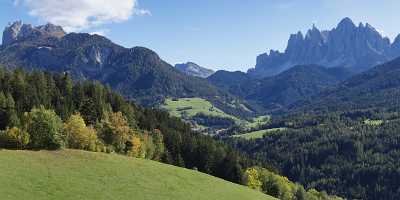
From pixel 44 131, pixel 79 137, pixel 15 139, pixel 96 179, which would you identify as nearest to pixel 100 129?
pixel 79 137

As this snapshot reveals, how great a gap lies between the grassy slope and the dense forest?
26.5 ft

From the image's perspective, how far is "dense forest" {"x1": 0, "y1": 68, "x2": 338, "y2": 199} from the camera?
346 feet

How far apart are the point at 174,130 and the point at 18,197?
103 meters

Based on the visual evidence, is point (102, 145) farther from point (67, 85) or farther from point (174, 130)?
point (174, 130)

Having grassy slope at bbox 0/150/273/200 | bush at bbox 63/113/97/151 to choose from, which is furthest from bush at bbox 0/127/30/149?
bush at bbox 63/113/97/151

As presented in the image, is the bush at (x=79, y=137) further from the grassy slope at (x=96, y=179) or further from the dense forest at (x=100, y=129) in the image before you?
the grassy slope at (x=96, y=179)

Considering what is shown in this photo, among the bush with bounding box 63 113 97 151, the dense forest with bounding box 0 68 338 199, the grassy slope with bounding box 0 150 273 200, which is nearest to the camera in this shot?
the grassy slope with bounding box 0 150 273 200

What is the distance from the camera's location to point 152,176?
3939 inches

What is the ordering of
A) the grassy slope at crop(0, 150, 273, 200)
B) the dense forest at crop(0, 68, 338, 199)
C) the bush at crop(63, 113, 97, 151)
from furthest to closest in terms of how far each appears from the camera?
the bush at crop(63, 113, 97, 151)
the dense forest at crop(0, 68, 338, 199)
the grassy slope at crop(0, 150, 273, 200)

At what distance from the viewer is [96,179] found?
3501 inches

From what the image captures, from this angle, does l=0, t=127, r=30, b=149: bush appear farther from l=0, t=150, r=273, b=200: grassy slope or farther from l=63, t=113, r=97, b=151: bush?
l=63, t=113, r=97, b=151: bush

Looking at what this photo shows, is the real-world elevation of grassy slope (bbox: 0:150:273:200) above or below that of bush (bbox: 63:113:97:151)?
below

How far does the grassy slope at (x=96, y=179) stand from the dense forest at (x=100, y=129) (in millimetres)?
8079

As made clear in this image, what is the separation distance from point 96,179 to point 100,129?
140 feet
